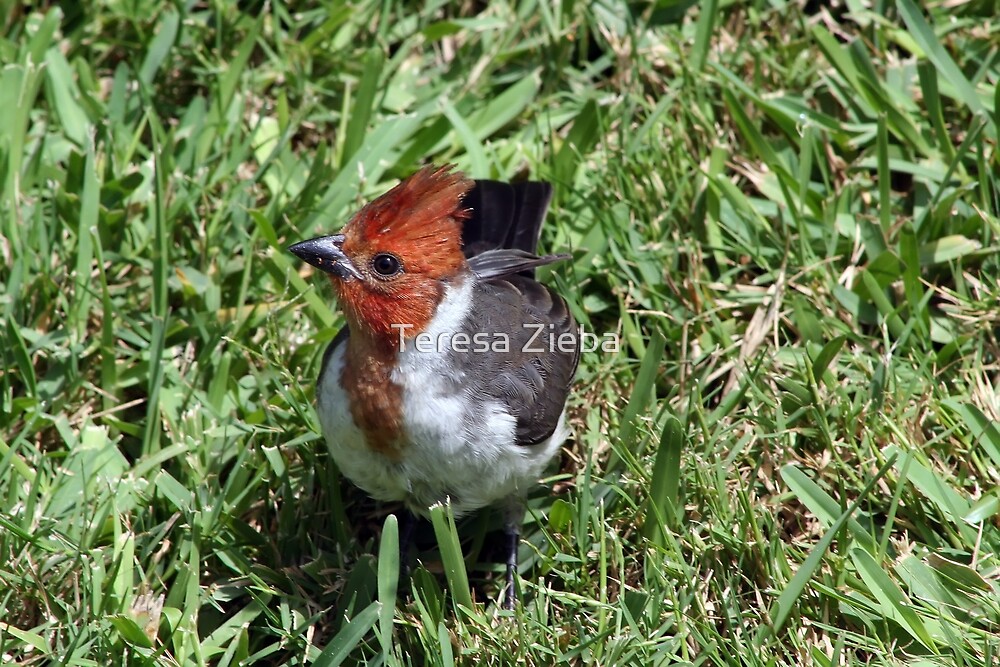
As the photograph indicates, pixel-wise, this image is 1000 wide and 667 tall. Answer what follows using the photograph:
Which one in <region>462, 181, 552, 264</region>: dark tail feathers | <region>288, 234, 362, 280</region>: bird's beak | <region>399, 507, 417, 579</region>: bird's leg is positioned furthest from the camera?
<region>462, 181, 552, 264</region>: dark tail feathers

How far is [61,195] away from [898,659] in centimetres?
386

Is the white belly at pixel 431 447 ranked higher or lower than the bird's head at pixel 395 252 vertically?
lower

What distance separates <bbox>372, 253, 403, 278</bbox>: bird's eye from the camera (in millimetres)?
4055

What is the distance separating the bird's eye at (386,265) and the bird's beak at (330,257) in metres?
0.07

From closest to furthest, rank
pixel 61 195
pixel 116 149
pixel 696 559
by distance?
pixel 696 559 → pixel 61 195 → pixel 116 149

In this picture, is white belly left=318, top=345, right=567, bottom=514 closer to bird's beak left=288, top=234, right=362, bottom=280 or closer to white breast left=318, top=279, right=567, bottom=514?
white breast left=318, top=279, right=567, bottom=514

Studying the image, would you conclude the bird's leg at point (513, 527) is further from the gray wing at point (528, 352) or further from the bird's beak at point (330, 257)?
the bird's beak at point (330, 257)

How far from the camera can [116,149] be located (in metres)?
5.41

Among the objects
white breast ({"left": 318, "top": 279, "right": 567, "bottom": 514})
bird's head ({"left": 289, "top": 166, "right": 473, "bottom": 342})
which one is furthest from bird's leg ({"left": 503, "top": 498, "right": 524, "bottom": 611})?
bird's head ({"left": 289, "top": 166, "right": 473, "bottom": 342})

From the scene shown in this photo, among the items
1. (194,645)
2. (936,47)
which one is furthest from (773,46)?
(194,645)

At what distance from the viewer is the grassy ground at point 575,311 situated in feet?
13.0

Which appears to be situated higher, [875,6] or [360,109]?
[875,6]

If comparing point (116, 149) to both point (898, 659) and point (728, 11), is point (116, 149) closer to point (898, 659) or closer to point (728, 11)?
point (728, 11)

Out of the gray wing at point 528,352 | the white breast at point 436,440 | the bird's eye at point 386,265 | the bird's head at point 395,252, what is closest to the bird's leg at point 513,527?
the white breast at point 436,440
